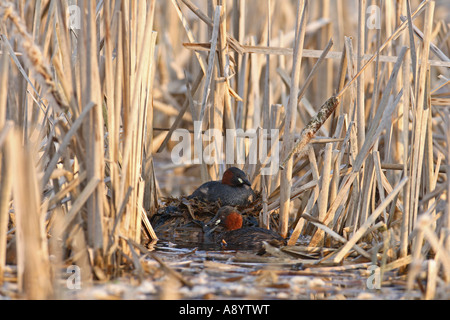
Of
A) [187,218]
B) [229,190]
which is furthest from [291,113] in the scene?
[187,218]

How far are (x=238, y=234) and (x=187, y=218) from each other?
1.92 ft

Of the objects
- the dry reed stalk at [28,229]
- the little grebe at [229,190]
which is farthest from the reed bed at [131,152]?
the little grebe at [229,190]

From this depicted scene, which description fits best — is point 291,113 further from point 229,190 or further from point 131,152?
point 131,152

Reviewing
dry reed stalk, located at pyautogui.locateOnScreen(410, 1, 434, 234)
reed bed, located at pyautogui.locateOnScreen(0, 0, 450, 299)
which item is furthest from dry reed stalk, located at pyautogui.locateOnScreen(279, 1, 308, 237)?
dry reed stalk, located at pyautogui.locateOnScreen(410, 1, 434, 234)

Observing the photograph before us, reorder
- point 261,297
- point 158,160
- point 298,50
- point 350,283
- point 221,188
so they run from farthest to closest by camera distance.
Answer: point 158,160 < point 221,188 < point 298,50 < point 350,283 < point 261,297

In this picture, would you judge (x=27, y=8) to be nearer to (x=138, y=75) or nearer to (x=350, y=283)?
(x=138, y=75)

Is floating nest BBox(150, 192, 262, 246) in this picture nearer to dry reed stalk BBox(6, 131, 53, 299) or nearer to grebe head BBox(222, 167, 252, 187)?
grebe head BBox(222, 167, 252, 187)

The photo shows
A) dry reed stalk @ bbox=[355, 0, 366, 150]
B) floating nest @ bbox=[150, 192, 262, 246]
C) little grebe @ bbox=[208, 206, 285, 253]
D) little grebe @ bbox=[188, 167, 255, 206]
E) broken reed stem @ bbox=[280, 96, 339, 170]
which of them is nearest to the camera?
broken reed stem @ bbox=[280, 96, 339, 170]

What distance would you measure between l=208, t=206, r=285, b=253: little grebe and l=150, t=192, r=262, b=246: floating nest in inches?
6.3

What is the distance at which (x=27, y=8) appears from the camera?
11.8 ft

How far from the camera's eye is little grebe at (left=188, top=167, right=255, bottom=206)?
198 inches

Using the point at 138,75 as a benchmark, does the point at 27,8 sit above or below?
above
